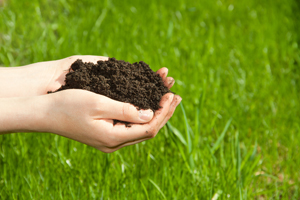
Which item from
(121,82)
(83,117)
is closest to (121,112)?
(83,117)

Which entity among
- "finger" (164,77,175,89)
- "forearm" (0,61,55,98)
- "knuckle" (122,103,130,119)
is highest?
"knuckle" (122,103,130,119)

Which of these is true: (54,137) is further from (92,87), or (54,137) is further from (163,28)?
(163,28)

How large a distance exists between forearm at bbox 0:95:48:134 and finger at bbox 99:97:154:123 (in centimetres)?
28

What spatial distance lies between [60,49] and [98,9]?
989 millimetres

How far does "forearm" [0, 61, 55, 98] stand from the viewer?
168 cm

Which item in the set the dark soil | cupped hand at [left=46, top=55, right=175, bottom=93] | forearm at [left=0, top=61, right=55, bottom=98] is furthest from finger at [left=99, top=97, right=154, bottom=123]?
forearm at [left=0, top=61, right=55, bottom=98]

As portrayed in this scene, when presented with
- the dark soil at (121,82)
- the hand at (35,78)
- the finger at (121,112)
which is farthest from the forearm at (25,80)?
the finger at (121,112)

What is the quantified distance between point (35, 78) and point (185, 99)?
1175 millimetres

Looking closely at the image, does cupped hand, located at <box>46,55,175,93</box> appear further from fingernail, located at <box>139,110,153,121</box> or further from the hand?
fingernail, located at <box>139,110,153,121</box>

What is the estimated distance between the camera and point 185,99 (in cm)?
244

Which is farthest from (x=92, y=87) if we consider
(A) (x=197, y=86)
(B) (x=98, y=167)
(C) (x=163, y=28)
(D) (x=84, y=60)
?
(C) (x=163, y=28)

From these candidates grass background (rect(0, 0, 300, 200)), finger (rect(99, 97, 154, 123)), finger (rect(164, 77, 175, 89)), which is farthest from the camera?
grass background (rect(0, 0, 300, 200))

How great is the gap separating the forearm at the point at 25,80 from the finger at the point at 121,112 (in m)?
0.59

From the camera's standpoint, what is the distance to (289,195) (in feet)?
6.34
